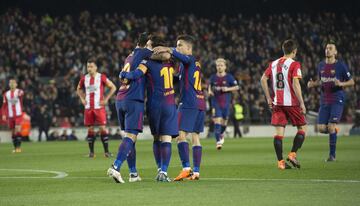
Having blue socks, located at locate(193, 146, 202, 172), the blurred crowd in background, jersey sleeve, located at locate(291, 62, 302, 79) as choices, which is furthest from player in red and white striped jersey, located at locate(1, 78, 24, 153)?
blue socks, located at locate(193, 146, 202, 172)

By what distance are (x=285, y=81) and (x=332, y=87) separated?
109 inches

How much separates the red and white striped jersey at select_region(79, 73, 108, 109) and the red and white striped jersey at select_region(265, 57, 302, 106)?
22.6ft

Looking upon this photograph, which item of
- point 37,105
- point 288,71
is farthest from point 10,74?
point 288,71

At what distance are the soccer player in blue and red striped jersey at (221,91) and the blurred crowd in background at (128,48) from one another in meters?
11.1

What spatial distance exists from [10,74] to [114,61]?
16.9ft

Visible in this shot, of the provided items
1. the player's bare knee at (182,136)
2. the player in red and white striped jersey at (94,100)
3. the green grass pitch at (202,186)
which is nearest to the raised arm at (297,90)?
the green grass pitch at (202,186)

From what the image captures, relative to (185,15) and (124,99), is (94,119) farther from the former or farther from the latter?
(185,15)

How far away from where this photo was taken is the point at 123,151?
40.3 ft

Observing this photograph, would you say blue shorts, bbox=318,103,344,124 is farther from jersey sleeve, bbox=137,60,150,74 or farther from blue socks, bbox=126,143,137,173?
jersey sleeve, bbox=137,60,150,74

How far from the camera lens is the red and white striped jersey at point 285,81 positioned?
15.4 meters

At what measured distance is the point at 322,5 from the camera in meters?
51.8

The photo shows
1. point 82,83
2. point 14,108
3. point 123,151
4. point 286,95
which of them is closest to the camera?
point 123,151

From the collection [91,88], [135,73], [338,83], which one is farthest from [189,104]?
[91,88]

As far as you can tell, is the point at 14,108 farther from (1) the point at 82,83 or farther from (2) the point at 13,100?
(1) the point at 82,83
